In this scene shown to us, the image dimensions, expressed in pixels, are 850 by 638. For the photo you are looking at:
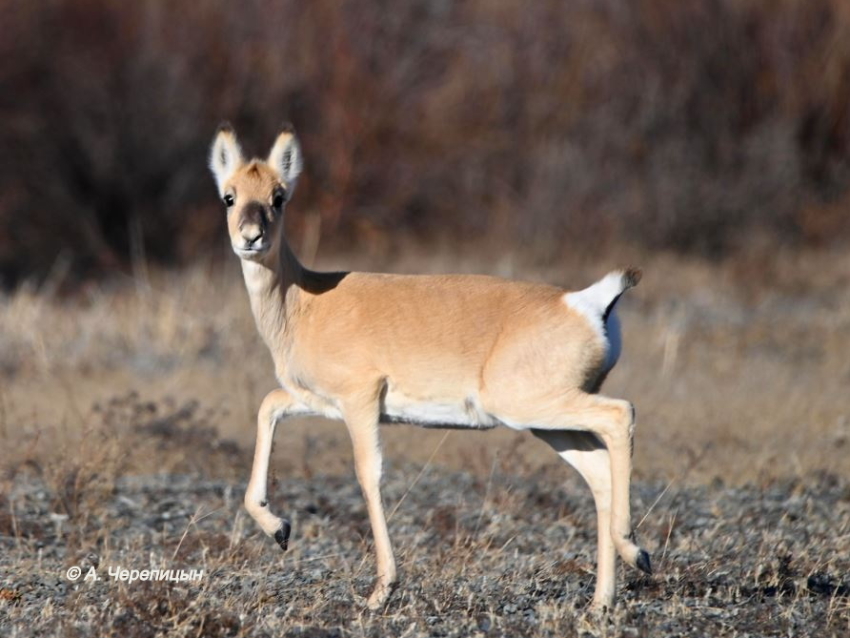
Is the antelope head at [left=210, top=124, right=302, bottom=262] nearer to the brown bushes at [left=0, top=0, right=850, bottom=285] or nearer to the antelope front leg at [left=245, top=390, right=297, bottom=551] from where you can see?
the antelope front leg at [left=245, top=390, right=297, bottom=551]

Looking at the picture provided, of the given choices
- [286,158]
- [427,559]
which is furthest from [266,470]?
[286,158]

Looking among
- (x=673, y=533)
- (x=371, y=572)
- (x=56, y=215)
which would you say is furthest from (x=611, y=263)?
(x=371, y=572)

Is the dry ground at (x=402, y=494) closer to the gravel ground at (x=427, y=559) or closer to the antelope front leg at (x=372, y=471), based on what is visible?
the gravel ground at (x=427, y=559)

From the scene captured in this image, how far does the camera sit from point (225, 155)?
8.22 meters

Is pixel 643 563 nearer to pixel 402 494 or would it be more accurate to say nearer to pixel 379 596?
pixel 379 596

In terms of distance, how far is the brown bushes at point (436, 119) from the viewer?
25.1 m

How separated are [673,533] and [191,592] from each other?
3576 millimetres

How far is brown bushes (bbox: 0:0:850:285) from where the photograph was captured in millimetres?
25141

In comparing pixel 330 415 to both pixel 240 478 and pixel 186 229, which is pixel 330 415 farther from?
pixel 186 229

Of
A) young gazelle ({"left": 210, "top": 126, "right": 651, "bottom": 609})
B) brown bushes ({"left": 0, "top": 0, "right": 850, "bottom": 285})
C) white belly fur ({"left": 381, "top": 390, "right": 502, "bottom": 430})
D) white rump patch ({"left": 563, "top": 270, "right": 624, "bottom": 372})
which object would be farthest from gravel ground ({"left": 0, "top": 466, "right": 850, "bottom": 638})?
brown bushes ({"left": 0, "top": 0, "right": 850, "bottom": 285})

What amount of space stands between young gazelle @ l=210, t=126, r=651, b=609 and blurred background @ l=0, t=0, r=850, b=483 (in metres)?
9.27

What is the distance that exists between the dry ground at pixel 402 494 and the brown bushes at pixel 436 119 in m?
6.14

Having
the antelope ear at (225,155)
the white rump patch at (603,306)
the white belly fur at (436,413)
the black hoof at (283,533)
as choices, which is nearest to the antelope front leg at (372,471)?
the white belly fur at (436,413)

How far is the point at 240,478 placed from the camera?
11.1m
